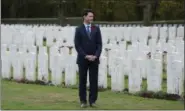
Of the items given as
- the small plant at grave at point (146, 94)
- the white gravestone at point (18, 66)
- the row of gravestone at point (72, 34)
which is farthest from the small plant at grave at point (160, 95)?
the row of gravestone at point (72, 34)

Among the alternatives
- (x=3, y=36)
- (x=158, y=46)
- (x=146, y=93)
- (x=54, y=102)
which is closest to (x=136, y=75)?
(x=146, y=93)

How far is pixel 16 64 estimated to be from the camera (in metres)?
12.4

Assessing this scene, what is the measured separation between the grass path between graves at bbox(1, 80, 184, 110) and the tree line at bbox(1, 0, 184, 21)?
22.3 m

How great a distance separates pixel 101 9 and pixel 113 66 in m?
29.0

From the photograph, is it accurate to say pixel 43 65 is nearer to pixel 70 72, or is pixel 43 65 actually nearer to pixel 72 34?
pixel 70 72

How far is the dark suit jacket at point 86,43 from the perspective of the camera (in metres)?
8.49


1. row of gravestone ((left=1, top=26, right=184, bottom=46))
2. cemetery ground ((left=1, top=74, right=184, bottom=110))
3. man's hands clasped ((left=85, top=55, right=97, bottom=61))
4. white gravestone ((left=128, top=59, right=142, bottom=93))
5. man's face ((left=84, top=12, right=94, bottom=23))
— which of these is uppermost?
man's face ((left=84, top=12, right=94, bottom=23))

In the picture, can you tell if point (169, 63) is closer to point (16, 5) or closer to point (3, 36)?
point (3, 36)

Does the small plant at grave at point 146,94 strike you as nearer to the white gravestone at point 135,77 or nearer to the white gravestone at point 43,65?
the white gravestone at point 135,77

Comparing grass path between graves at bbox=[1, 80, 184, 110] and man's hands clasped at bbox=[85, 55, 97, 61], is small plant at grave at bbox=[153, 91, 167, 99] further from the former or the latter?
man's hands clasped at bbox=[85, 55, 97, 61]

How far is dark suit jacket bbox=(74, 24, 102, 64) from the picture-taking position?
849 cm

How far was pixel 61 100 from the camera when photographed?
9.57 metres

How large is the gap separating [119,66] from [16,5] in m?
36.1

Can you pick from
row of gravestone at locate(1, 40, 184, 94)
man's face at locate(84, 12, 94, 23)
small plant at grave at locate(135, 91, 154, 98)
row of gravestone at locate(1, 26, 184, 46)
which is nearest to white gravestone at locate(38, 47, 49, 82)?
row of gravestone at locate(1, 40, 184, 94)
